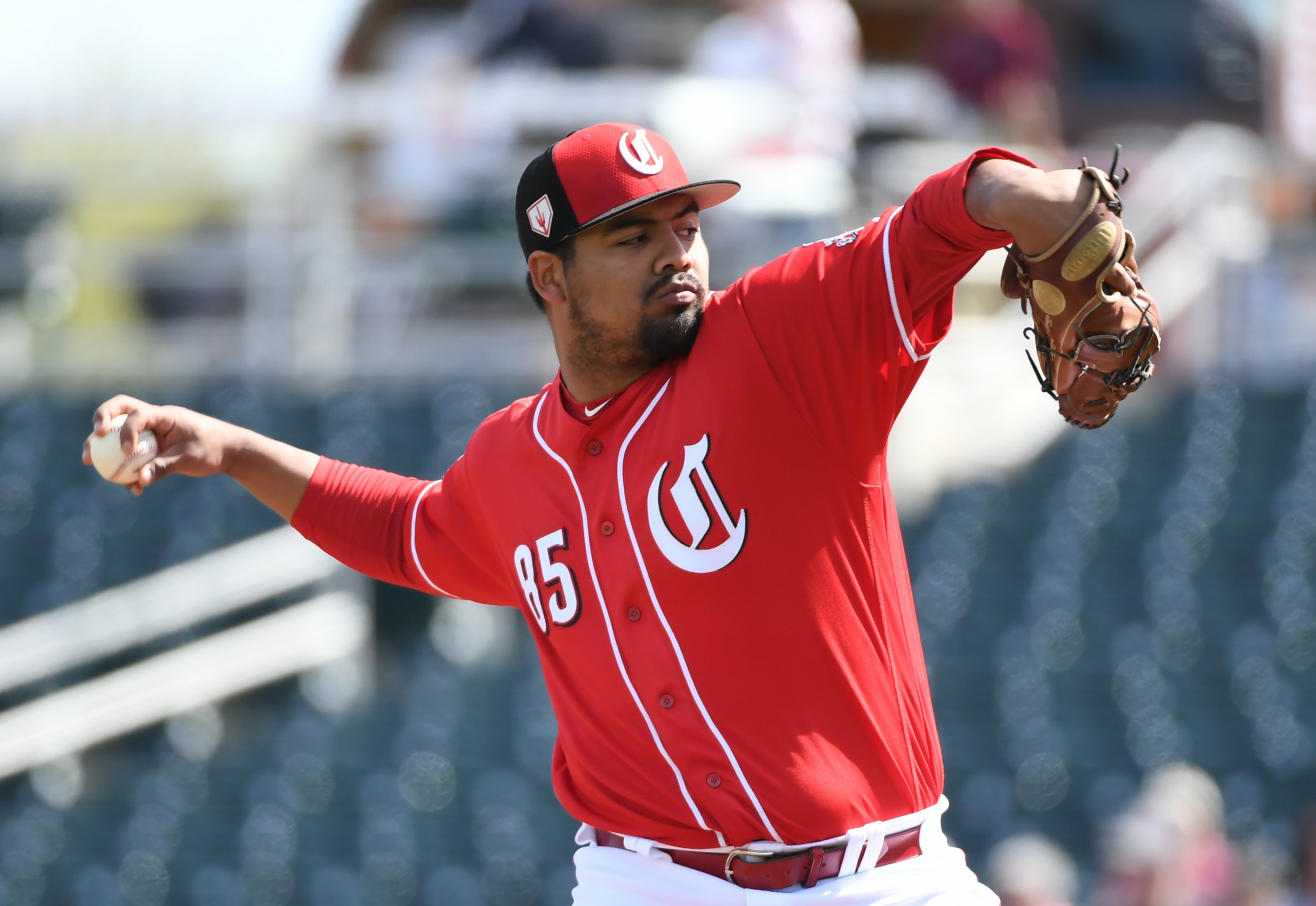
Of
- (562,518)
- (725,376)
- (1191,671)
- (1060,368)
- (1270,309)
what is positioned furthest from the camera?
(1270,309)

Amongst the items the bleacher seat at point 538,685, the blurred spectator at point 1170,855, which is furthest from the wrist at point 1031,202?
the bleacher seat at point 538,685

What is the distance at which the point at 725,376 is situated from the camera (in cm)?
265

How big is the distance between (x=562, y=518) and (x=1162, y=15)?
35.6ft

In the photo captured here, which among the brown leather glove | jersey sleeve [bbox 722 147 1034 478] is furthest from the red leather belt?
the brown leather glove

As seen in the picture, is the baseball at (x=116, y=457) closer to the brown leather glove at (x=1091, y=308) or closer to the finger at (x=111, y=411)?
the finger at (x=111, y=411)

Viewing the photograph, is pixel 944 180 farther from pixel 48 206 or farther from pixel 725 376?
pixel 48 206

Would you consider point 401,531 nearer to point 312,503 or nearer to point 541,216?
point 312,503

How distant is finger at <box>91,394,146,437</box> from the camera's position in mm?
2947

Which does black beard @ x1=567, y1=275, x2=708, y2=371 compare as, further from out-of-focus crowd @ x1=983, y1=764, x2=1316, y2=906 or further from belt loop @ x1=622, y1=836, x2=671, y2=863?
out-of-focus crowd @ x1=983, y1=764, x2=1316, y2=906

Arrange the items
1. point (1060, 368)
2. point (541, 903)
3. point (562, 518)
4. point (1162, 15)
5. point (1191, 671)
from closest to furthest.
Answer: point (1060, 368)
point (562, 518)
point (541, 903)
point (1191, 671)
point (1162, 15)

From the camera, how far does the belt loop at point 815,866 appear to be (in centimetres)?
261

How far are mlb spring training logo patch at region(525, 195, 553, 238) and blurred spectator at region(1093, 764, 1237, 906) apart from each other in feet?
12.3

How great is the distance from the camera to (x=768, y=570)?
103 inches

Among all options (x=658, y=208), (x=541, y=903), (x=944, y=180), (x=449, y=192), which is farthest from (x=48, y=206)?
(x=944, y=180)
